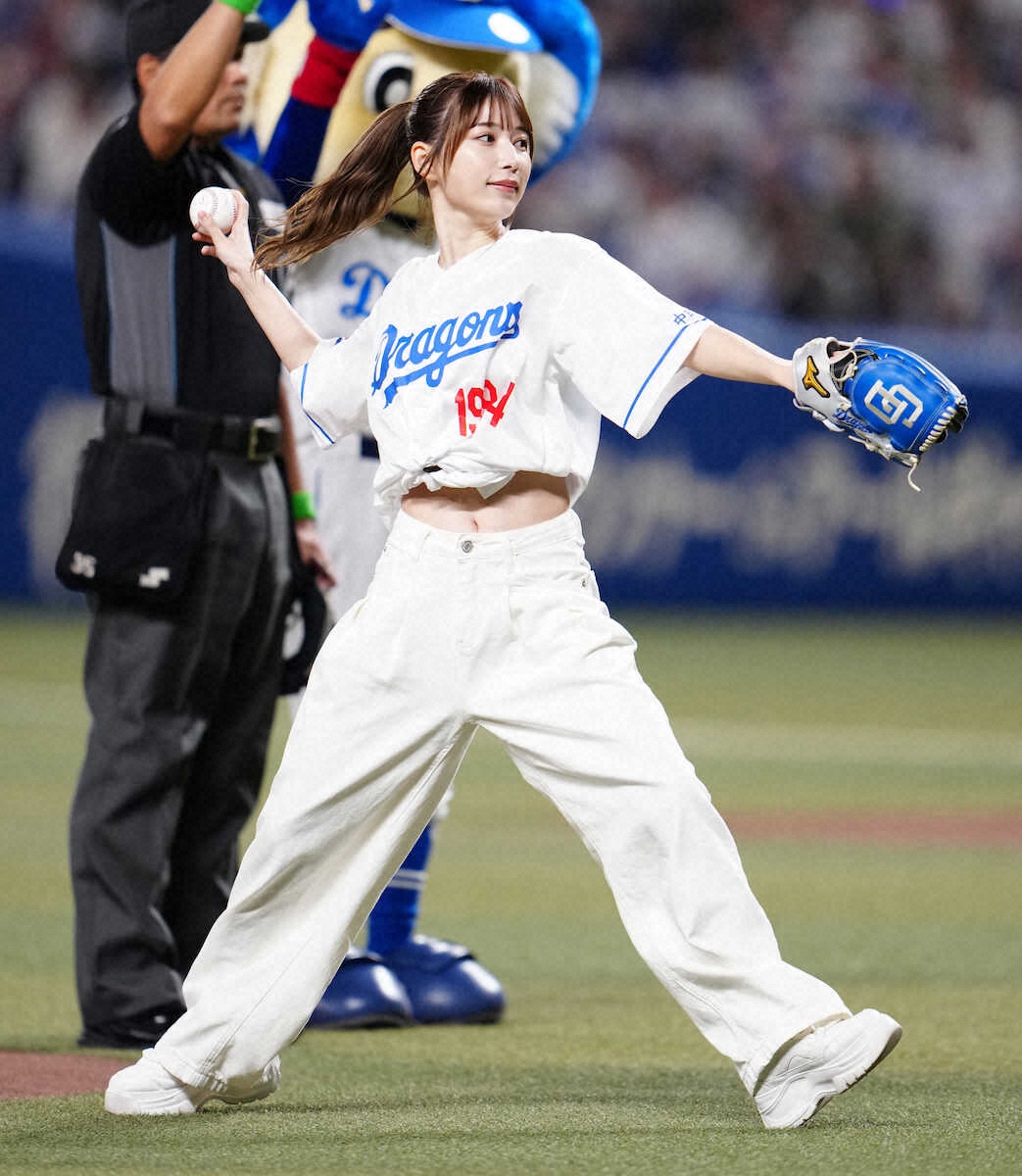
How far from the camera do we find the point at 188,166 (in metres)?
4.54

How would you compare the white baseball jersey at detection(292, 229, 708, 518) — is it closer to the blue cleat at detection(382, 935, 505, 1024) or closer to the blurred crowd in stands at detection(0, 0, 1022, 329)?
the blue cleat at detection(382, 935, 505, 1024)

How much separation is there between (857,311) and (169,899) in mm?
13467

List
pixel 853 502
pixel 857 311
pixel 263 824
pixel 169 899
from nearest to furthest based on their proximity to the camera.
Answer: pixel 263 824 < pixel 169 899 < pixel 853 502 < pixel 857 311

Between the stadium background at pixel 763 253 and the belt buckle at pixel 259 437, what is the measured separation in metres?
9.44

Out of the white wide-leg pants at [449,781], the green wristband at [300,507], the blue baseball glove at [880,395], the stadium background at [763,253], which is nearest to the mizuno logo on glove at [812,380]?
the blue baseball glove at [880,395]

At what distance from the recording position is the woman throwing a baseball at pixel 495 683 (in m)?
3.51

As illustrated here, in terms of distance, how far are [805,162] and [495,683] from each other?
14.8 metres

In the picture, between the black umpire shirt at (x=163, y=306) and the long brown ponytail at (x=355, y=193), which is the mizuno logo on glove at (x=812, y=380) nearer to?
the long brown ponytail at (x=355, y=193)

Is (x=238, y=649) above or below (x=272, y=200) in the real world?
below

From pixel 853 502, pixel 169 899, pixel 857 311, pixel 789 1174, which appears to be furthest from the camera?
pixel 857 311

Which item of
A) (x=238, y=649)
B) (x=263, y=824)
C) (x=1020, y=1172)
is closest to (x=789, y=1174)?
(x=1020, y=1172)

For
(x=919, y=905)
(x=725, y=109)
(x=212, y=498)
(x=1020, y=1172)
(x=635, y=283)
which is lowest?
(x=919, y=905)

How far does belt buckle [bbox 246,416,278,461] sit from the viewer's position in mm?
4660

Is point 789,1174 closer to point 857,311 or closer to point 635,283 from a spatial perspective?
point 635,283
